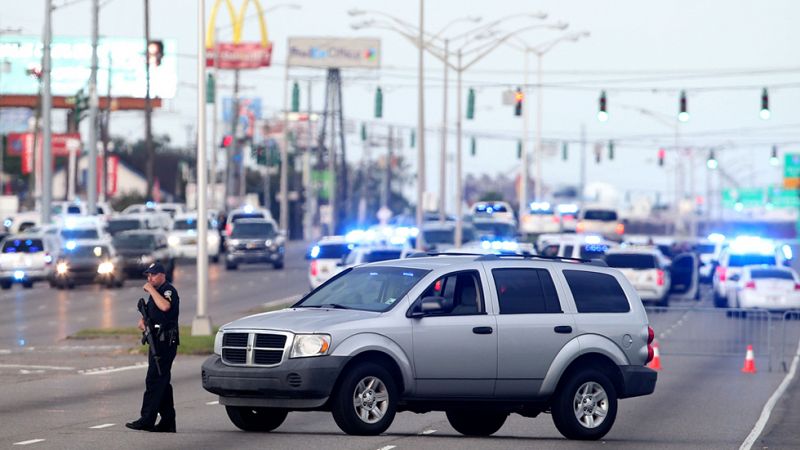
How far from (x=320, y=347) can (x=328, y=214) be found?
83.3m

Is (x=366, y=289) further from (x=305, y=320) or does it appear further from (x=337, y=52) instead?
(x=337, y=52)

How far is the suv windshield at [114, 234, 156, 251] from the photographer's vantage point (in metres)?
53.5

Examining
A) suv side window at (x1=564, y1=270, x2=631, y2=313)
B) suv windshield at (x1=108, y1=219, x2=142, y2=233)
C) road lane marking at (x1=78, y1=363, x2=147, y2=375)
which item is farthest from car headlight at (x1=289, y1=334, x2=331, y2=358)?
suv windshield at (x1=108, y1=219, x2=142, y2=233)

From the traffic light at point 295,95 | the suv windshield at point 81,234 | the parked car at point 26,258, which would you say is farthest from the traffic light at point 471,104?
the parked car at point 26,258

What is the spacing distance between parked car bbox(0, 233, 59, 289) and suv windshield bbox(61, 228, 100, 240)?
340 cm

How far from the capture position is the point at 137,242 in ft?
176

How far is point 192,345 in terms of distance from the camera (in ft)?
101

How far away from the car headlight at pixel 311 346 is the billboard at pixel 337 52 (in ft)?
351

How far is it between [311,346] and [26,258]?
3900cm

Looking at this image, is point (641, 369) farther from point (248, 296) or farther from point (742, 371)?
point (248, 296)

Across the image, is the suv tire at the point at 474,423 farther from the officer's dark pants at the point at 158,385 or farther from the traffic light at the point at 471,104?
the traffic light at the point at 471,104

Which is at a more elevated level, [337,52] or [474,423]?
[337,52]

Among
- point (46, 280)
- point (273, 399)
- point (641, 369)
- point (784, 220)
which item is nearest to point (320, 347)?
point (273, 399)

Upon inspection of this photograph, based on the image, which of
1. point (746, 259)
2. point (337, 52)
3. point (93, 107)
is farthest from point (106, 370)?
point (337, 52)
